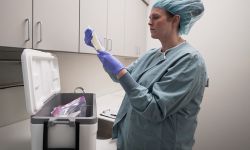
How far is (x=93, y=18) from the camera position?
153cm

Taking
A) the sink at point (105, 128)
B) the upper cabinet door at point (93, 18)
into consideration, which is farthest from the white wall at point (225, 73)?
the sink at point (105, 128)

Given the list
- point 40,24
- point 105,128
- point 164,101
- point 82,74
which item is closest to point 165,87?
point 164,101

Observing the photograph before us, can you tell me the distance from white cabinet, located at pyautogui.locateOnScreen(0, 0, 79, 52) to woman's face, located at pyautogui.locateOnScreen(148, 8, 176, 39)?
1.54 feet

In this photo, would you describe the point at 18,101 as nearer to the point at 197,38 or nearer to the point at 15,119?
the point at 15,119

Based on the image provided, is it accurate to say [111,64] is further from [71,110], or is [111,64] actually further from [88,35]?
[71,110]

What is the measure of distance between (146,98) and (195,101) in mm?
276

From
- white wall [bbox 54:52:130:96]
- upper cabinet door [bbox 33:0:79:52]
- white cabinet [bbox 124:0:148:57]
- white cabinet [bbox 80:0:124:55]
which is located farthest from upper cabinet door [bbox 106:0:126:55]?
upper cabinet door [bbox 33:0:79:52]

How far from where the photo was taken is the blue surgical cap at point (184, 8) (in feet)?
3.54

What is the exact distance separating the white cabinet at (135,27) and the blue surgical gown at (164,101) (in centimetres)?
113

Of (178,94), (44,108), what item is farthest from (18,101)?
(178,94)

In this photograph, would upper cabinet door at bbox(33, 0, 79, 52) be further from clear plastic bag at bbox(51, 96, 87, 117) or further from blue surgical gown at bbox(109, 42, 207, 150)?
blue surgical gown at bbox(109, 42, 207, 150)

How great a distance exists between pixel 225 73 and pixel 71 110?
216 cm

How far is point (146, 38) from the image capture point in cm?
305

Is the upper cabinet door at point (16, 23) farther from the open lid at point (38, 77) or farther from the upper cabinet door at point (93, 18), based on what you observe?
the upper cabinet door at point (93, 18)
